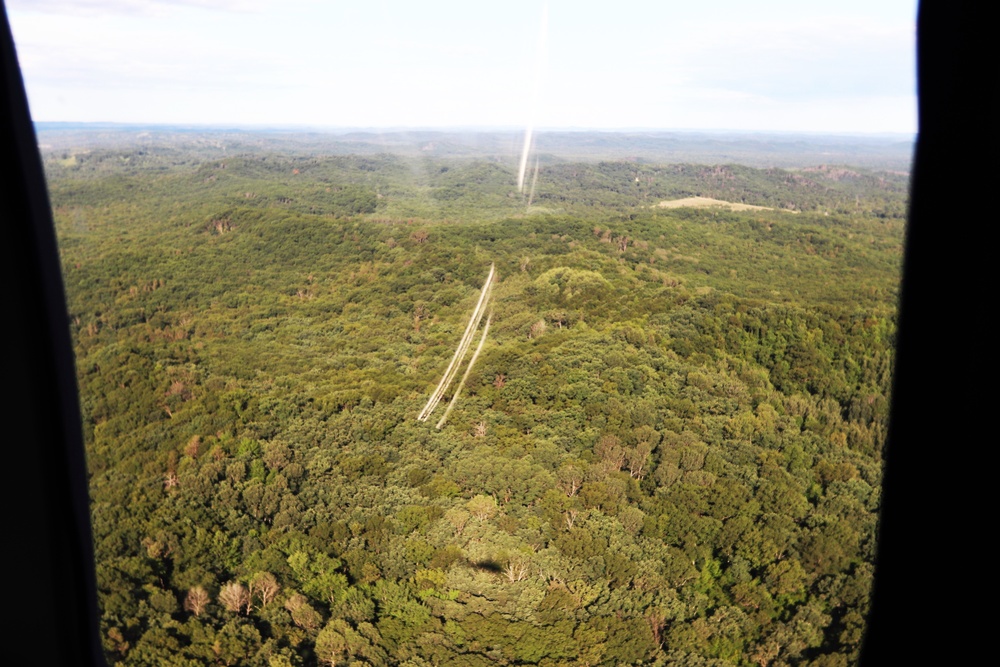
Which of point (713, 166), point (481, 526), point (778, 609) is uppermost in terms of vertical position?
point (713, 166)

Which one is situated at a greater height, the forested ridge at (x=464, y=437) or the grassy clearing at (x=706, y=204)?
the grassy clearing at (x=706, y=204)

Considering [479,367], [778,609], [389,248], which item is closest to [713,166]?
[389,248]

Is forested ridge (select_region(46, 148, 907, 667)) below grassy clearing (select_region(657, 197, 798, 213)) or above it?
below

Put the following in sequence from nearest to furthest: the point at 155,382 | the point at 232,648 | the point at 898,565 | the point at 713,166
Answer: the point at 898,565 → the point at 232,648 → the point at 155,382 → the point at 713,166

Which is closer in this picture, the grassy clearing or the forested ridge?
the forested ridge

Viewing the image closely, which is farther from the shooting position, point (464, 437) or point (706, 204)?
point (706, 204)

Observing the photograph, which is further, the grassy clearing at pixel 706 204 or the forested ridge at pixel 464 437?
the grassy clearing at pixel 706 204

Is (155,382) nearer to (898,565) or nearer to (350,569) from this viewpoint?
(350,569)

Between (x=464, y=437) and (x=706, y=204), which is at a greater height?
(x=706, y=204)
